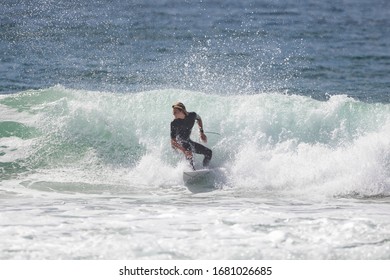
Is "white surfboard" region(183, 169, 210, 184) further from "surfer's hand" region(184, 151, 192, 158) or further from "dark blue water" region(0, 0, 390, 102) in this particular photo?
"dark blue water" region(0, 0, 390, 102)

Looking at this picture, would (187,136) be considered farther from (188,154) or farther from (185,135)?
(188,154)

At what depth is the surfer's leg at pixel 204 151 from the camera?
14945 mm

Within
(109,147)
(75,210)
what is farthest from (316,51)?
(75,210)

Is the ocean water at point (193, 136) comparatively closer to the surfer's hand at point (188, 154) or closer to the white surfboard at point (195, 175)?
the white surfboard at point (195, 175)

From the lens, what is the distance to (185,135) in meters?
14.9

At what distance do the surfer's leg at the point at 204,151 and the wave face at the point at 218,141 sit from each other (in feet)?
1.69

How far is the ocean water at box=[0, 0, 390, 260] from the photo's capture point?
36.1ft

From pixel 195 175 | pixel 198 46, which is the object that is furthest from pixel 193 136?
pixel 198 46

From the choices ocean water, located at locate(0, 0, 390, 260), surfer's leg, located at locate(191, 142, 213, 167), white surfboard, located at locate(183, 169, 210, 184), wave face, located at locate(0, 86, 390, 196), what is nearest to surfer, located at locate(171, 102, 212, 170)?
surfer's leg, located at locate(191, 142, 213, 167)

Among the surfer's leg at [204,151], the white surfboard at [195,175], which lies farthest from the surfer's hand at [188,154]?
the white surfboard at [195,175]

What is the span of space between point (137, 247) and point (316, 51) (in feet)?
61.0

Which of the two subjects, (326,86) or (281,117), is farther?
(326,86)

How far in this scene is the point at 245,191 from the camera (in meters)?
14.6
